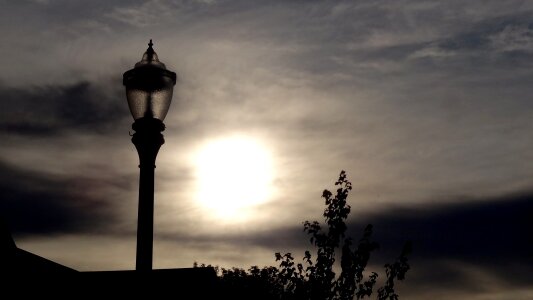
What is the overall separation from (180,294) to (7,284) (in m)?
5.35

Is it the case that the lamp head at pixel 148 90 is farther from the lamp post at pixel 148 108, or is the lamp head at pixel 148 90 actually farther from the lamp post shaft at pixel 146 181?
the lamp post shaft at pixel 146 181

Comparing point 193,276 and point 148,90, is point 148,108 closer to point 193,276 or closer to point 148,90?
point 148,90

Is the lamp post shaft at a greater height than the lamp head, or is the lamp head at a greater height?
the lamp head

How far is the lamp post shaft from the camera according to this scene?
881 centimetres

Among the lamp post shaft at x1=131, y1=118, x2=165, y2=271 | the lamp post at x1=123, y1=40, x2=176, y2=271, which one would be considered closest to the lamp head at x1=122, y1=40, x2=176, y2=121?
the lamp post at x1=123, y1=40, x2=176, y2=271

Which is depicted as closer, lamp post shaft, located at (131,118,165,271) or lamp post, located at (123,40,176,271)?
lamp post shaft, located at (131,118,165,271)

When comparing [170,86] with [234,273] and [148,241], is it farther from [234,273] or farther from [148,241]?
[234,273]

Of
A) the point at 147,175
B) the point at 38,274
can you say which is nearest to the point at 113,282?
the point at 38,274

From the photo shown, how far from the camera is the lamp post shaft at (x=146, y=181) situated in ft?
28.9

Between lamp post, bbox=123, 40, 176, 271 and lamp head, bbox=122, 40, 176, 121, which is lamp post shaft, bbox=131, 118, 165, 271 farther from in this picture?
lamp head, bbox=122, 40, 176, 121

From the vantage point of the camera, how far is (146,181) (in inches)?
360

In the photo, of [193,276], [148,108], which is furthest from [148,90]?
[193,276]

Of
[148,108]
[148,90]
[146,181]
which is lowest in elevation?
[146,181]

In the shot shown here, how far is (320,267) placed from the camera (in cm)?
2319
